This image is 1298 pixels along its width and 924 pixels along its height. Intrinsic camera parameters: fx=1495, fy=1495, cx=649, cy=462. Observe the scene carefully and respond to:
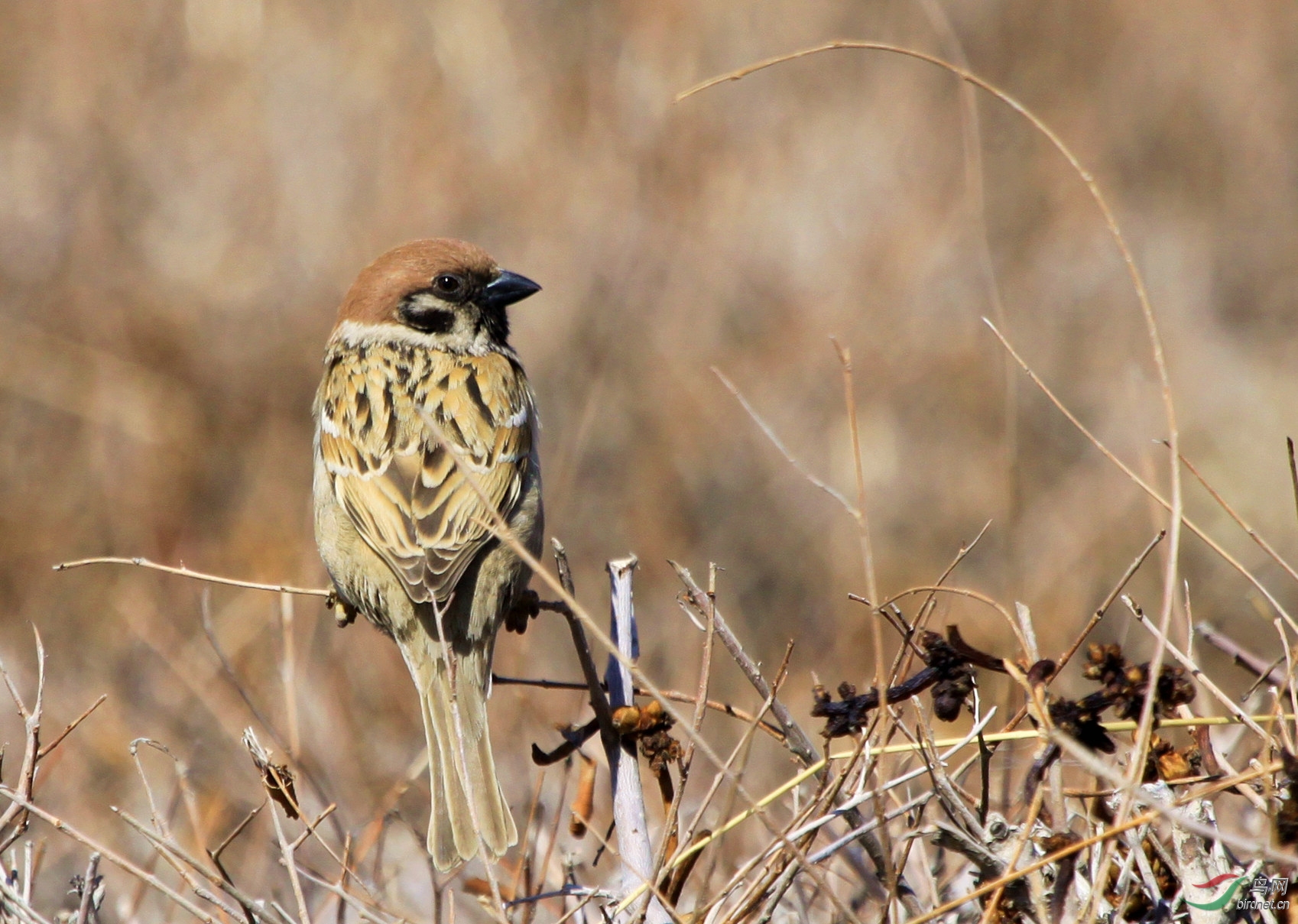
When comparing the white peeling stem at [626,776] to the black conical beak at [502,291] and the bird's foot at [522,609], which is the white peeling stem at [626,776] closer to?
the bird's foot at [522,609]

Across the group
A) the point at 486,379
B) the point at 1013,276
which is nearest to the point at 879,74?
the point at 1013,276

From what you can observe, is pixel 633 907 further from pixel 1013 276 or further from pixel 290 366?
pixel 1013 276

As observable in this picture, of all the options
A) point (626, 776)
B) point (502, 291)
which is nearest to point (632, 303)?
point (502, 291)

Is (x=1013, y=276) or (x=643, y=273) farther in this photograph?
(x=1013, y=276)

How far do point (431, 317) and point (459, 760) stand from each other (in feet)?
6.38

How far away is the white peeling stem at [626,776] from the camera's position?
7.38 feet

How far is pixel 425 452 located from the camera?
3602 mm

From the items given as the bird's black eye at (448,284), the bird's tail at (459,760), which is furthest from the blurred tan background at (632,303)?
the bird's tail at (459,760)

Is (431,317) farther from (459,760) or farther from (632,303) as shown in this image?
(632,303)

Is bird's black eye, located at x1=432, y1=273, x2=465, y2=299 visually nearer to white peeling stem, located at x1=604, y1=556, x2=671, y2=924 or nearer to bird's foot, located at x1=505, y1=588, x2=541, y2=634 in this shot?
bird's foot, located at x1=505, y1=588, x2=541, y2=634

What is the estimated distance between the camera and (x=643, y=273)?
7410 millimetres

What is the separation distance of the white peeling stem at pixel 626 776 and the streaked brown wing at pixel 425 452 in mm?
870

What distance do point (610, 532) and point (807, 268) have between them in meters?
1.89

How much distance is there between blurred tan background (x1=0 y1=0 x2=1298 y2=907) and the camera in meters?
6.52
